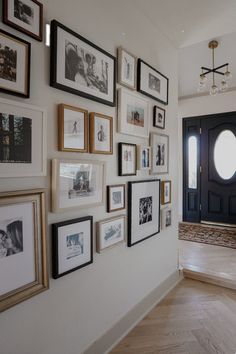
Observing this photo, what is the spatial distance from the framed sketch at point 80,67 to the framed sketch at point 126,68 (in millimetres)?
93

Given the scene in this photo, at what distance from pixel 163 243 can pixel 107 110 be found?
1.47 meters

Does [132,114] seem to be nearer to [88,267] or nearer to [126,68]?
[126,68]

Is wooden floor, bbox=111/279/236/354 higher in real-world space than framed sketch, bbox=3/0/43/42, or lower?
lower

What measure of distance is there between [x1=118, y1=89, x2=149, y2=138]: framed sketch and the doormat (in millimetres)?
2745

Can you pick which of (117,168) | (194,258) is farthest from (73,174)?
(194,258)

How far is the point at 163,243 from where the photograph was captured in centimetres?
245

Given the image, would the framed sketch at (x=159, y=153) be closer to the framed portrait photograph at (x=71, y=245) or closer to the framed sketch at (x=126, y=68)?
the framed sketch at (x=126, y=68)

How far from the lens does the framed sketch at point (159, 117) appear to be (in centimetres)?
226

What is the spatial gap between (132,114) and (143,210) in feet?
2.66

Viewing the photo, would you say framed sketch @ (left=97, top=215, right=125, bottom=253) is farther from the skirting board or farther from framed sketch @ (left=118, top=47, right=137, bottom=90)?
framed sketch @ (left=118, top=47, right=137, bottom=90)

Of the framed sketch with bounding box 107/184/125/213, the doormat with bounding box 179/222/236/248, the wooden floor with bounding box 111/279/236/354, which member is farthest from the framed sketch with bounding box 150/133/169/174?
the doormat with bounding box 179/222/236/248

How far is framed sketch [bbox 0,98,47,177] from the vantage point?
107 centimetres

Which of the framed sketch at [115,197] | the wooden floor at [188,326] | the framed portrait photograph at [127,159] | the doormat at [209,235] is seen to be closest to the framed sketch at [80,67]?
the framed portrait photograph at [127,159]

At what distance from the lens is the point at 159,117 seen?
233 centimetres
